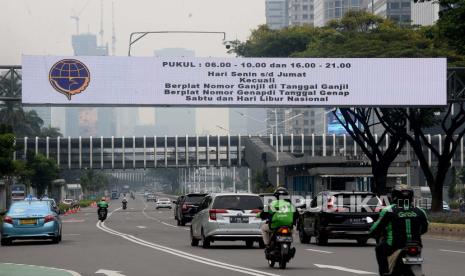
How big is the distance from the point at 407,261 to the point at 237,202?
61.0 feet

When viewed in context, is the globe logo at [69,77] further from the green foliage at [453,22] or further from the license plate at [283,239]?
the license plate at [283,239]

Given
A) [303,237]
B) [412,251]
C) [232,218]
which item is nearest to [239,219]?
[232,218]

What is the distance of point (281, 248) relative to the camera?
22.3 metres

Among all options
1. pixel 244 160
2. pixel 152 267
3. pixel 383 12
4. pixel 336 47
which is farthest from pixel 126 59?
pixel 383 12

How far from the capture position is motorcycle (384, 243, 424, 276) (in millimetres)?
A: 12812

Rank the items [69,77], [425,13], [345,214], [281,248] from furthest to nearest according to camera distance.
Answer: [425,13]
[69,77]
[345,214]
[281,248]

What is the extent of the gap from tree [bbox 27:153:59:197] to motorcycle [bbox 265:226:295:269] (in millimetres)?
89695

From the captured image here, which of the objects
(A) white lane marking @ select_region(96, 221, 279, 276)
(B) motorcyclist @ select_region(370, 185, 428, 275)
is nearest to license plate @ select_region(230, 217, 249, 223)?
→ (A) white lane marking @ select_region(96, 221, 279, 276)

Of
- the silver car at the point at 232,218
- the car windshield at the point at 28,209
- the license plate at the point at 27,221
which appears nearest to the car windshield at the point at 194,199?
the car windshield at the point at 28,209

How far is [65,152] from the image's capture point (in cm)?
14138

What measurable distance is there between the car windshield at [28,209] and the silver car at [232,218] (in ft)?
17.9

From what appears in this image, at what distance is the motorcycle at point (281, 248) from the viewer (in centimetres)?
2222

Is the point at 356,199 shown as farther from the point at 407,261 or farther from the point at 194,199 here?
the point at 194,199

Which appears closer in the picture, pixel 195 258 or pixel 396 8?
pixel 195 258
